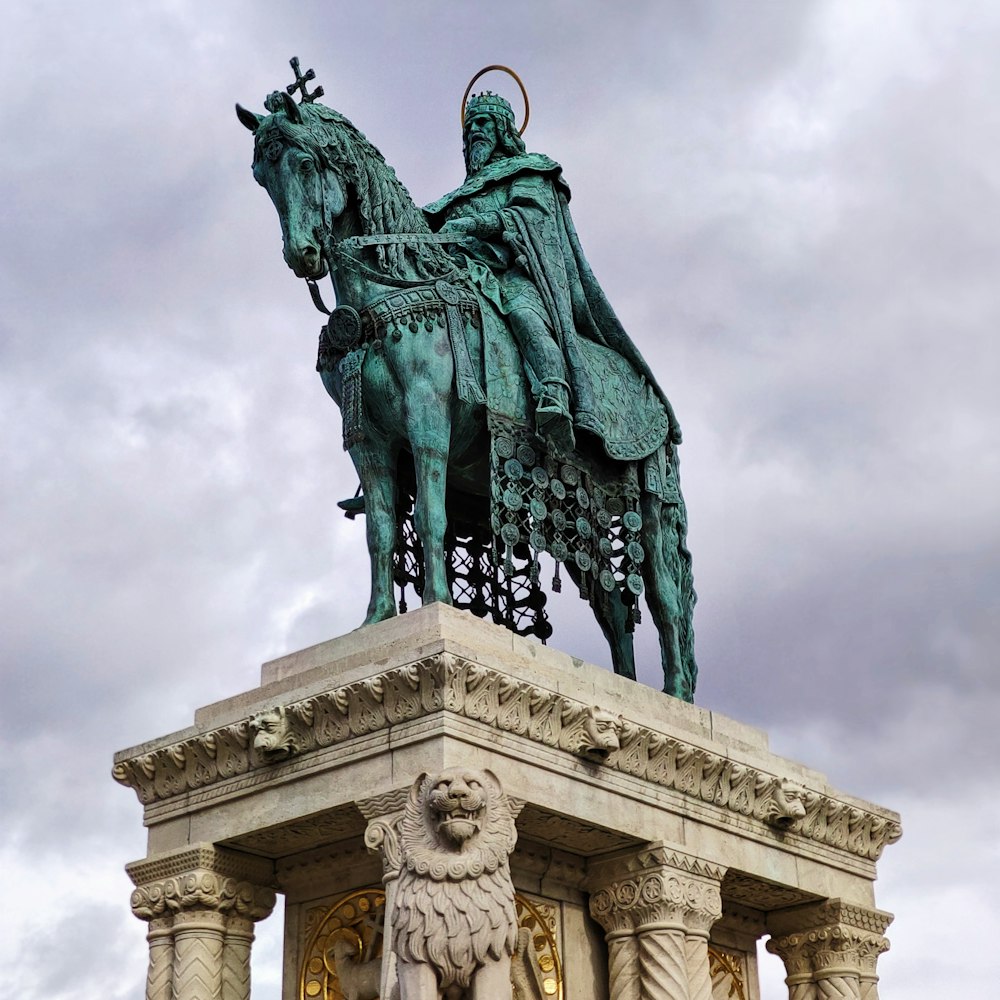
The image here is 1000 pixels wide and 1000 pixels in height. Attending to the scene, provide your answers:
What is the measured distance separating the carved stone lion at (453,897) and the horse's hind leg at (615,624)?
178 inches

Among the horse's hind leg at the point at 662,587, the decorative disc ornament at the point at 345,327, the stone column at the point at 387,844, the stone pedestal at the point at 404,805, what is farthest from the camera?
the horse's hind leg at the point at 662,587

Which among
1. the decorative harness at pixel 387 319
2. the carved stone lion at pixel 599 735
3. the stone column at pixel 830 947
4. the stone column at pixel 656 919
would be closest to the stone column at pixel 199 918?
the stone column at pixel 656 919

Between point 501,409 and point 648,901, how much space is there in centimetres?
465

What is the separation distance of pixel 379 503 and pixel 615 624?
3017 mm

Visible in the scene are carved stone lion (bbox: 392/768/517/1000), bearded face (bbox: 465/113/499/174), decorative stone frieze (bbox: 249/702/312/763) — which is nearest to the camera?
carved stone lion (bbox: 392/768/517/1000)

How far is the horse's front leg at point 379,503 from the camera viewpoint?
19906 millimetres

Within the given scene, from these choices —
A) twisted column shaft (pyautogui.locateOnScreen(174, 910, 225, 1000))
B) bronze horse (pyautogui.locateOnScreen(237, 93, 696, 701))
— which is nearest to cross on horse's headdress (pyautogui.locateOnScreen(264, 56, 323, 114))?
bronze horse (pyautogui.locateOnScreen(237, 93, 696, 701))

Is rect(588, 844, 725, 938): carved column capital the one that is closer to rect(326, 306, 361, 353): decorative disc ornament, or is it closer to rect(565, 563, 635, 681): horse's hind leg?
rect(565, 563, 635, 681): horse's hind leg

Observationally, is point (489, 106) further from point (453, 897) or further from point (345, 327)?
point (453, 897)

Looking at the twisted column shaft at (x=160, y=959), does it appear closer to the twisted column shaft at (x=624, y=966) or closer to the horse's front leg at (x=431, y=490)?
the horse's front leg at (x=431, y=490)

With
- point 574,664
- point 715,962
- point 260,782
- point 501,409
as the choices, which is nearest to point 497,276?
point 501,409

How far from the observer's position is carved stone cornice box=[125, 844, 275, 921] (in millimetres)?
18984

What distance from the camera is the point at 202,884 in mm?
18938

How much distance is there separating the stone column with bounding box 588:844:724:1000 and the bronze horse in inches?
116
